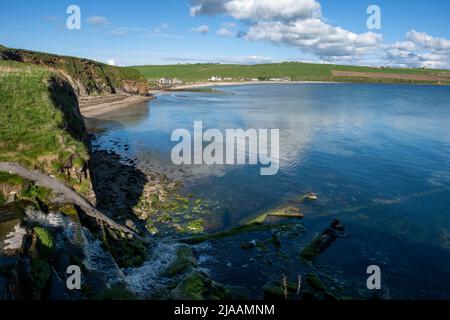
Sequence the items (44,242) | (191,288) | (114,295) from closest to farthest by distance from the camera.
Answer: (114,295)
(44,242)
(191,288)

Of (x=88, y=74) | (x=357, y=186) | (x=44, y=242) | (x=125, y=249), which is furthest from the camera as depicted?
(x=88, y=74)

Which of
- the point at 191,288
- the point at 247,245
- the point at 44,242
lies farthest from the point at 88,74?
the point at 191,288

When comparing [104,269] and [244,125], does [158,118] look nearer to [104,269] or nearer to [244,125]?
[244,125]

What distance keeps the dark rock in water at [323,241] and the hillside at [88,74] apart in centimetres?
7427

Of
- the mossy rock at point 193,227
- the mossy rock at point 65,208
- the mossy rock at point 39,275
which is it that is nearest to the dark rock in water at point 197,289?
the mossy rock at point 39,275

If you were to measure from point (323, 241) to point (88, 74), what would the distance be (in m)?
90.9

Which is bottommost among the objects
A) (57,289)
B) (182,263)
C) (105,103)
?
(182,263)

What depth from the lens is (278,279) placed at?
17.5 meters

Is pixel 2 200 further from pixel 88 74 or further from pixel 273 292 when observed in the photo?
pixel 88 74

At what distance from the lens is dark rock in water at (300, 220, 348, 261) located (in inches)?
794

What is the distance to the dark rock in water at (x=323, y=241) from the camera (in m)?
20.2

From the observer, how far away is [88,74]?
95.2 metres

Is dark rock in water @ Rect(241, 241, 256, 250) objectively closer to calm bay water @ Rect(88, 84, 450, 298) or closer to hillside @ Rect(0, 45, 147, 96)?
calm bay water @ Rect(88, 84, 450, 298)
